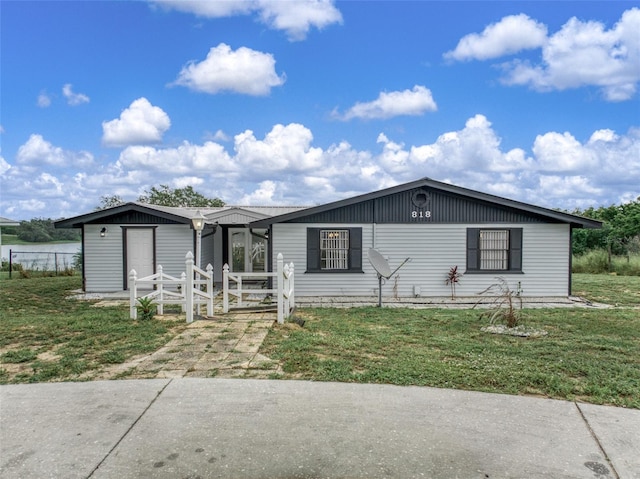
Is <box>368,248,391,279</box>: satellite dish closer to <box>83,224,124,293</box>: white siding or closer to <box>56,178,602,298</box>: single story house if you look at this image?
<box>56,178,602,298</box>: single story house

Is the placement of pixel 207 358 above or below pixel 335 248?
below

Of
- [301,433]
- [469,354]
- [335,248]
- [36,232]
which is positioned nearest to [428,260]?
[335,248]

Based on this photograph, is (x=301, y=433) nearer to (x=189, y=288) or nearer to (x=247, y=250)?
(x=189, y=288)

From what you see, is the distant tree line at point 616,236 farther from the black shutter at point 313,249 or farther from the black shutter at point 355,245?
the black shutter at point 313,249

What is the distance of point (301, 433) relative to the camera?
3441 millimetres

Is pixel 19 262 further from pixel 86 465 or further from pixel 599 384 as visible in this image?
pixel 599 384

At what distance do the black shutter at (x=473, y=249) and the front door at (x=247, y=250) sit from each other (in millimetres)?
6540

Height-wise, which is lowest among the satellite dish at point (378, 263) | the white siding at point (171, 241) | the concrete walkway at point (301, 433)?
the concrete walkway at point (301, 433)

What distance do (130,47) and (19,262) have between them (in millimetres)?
10975

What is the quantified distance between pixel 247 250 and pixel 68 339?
8885mm

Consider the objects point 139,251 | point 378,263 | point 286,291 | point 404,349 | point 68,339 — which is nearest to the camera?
point 404,349

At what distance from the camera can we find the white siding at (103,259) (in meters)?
13.5

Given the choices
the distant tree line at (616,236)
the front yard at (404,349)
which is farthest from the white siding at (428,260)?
the distant tree line at (616,236)

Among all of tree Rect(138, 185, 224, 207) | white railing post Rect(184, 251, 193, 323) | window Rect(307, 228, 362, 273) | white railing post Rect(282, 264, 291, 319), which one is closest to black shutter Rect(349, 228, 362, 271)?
window Rect(307, 228, 362, 273)
